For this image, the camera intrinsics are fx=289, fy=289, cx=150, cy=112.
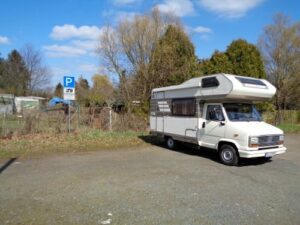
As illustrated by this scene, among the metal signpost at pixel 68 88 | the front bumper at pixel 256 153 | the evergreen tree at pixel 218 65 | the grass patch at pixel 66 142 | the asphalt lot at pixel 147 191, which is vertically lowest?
the asphalt lot at pixel 147 191

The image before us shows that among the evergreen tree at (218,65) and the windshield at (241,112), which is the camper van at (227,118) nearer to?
the windshield at (241,112)

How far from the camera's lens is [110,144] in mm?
13375

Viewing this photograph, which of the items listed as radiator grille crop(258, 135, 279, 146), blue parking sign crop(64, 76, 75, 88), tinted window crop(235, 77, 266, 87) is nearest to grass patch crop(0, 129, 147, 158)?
blue parking sign crop(64, 76, 75, 88)

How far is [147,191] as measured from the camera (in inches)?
255

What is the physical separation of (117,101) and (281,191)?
18.7m

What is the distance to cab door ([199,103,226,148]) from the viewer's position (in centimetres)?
990

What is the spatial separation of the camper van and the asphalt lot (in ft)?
2.01

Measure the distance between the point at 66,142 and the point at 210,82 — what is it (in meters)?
7.13

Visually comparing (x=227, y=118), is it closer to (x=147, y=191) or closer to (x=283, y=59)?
(x=147, y=191)

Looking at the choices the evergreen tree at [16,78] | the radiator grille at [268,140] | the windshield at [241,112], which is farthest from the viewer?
the evergreen tree at [16,78]

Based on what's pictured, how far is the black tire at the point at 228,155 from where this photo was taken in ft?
30.6

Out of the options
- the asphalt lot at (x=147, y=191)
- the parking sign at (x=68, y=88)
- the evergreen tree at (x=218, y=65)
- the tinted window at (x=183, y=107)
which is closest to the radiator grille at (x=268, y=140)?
the asphalt lot at (x=147, y=191)

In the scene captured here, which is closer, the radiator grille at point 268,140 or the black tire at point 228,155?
the radiator grille at point 268,140

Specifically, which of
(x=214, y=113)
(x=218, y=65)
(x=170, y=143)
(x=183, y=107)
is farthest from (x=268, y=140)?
(x=218, y=65)
